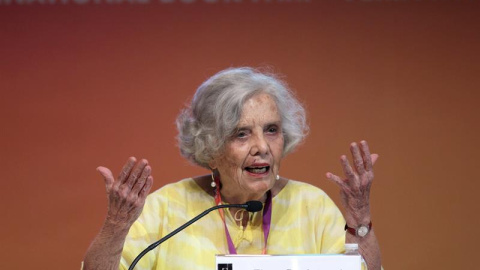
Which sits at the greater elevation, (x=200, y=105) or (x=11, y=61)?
(x=11, y=61)

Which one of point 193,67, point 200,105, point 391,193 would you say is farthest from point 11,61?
point 391,193

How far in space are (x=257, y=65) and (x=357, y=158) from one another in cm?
130

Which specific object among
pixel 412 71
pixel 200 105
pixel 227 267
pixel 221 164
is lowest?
pixel 227 267

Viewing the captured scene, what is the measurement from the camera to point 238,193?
2.59 meters

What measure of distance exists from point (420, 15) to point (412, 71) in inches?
10.0

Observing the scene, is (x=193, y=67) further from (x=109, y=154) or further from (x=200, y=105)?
(x=200, y=105)

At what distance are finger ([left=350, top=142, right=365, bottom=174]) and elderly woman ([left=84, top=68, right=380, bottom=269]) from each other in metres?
0.12

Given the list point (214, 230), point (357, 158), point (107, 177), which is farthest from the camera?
point (214, 230)

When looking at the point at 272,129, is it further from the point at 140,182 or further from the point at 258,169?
the point at 140,182

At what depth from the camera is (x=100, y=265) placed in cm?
217

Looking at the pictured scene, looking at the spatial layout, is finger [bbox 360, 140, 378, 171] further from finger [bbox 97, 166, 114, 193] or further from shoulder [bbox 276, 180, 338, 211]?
finger [bbox 97, 166, 114, 193]

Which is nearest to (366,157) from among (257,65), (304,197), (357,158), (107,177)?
(357,158)

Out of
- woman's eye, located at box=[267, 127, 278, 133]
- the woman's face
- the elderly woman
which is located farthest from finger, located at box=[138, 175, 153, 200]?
woman's eye, located at box=[267, 127, 278, 133]

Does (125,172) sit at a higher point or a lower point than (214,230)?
higher
